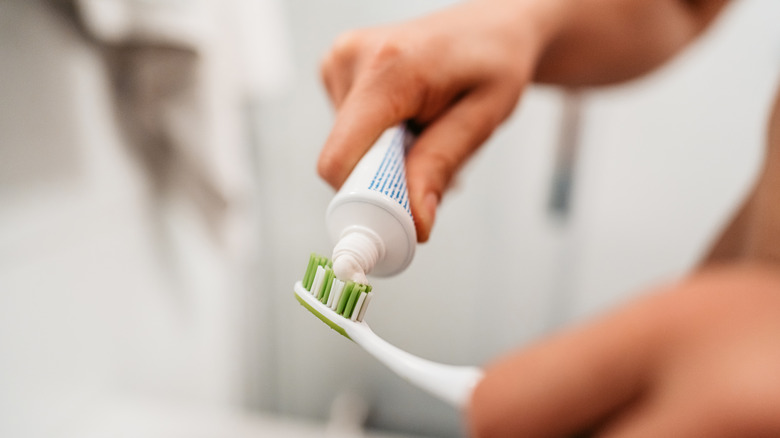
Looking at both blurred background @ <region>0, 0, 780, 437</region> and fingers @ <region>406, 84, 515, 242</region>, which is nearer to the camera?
fingers @ <region>406, 84, 515, 242</region>

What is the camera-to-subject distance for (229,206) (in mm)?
521

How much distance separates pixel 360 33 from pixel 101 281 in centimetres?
32

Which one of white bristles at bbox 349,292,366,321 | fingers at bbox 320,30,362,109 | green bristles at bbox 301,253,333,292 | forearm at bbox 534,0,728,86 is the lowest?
white bristles at bbox 349,292,366,321

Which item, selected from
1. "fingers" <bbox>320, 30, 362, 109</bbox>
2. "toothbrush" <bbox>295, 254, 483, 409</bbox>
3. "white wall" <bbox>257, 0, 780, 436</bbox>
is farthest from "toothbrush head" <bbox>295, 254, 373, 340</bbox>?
"white wall" <bbox>257, 0, 780, 436</bbox>

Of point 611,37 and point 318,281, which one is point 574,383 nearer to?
point 318,281

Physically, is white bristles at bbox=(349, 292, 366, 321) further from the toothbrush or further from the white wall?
the white wall

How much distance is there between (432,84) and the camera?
0.76 ft

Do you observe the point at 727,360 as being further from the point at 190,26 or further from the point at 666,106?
the point at 666,106

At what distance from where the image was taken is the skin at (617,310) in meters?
0.12

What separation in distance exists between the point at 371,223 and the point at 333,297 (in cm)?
3

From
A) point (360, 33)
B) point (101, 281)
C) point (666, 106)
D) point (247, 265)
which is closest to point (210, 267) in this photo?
point (247, 265)

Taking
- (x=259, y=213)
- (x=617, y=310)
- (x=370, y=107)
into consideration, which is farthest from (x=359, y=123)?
(x=259, y=213)

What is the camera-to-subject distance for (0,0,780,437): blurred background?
331mm

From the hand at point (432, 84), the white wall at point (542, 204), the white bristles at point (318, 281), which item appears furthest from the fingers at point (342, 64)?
the white wall at point (542, 204)
